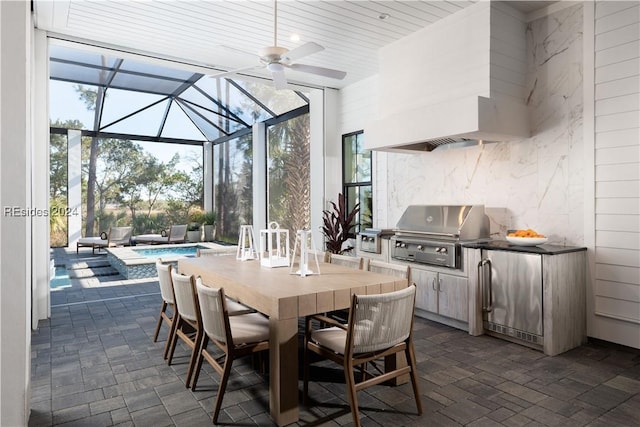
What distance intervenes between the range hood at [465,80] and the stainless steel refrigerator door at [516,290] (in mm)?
1180

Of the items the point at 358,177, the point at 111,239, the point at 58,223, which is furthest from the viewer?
the point at 111,239

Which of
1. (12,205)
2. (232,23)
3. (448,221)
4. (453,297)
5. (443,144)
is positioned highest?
(232,23)

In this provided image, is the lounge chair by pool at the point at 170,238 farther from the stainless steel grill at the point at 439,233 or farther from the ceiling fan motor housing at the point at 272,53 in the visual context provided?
the ceiling fan motor housing at the point at 272,53

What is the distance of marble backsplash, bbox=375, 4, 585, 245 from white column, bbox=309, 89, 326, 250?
2309 millimetres

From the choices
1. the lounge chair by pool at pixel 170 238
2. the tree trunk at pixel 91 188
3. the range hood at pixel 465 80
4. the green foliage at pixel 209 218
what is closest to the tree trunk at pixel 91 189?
→ the tree trunk at pixel 91 188

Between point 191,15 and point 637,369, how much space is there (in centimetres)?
486

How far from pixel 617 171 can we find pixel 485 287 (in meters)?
1.45

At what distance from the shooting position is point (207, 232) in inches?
476

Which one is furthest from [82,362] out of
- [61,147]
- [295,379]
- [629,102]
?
[61,147]

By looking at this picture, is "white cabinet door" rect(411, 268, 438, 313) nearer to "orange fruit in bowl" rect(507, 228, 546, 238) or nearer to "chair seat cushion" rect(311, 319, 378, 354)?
"orange fruit in bowl" rect(507, 228, 546, 238)

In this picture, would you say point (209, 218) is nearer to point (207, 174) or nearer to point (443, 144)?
point (207, 174)

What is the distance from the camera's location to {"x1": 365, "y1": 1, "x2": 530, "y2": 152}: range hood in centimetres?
387

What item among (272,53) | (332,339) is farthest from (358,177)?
(332,339)

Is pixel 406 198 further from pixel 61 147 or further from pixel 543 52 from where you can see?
pixel 61 147
